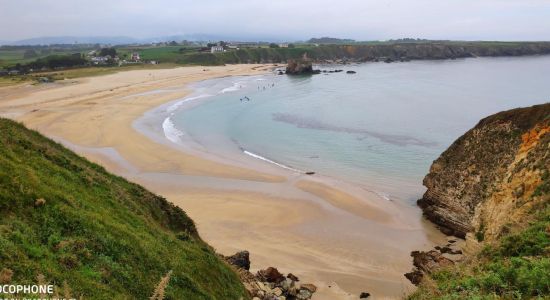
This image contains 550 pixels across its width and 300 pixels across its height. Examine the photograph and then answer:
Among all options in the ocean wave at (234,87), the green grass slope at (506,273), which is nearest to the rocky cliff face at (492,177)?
the green grass slope at (506,273)

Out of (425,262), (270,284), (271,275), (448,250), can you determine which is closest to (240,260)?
(271,275)

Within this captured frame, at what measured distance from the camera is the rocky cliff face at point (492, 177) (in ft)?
52.5

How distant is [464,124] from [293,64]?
72.1 m

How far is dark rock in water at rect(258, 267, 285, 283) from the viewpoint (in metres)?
17.7

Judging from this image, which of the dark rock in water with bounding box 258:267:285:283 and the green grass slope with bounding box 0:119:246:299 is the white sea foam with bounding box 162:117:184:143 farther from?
the green grass slope with bounding box 0:119:246:299

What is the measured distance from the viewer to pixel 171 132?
47.2 m

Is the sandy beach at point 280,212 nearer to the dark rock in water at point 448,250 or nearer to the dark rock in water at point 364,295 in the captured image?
the dark rock in water at point 364,295

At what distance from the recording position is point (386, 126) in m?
51.2

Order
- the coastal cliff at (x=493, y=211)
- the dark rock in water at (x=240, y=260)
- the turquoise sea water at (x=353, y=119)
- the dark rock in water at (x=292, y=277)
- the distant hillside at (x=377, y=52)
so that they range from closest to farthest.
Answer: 1. the coastal cliff at (x=493, y=211)
2. the dark rock in water at (x=240, y=260)
3. the dark rock in water at (x=292, y=277)
4. the turquoise sea water at (x=353, y=119)
5. the distant hillside at (x=377, y=52)

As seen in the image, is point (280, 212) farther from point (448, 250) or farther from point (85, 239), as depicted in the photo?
point (85, 239)

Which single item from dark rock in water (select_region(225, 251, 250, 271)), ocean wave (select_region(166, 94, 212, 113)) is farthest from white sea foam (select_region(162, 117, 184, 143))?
dark rock in water (select_region(225, 251, 250, 271))

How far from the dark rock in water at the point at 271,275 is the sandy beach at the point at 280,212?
121cm

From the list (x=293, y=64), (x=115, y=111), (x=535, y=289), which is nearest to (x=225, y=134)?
(x=115, y=111)

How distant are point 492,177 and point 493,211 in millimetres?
4905
